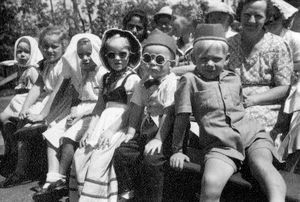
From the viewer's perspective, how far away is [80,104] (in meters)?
4.57

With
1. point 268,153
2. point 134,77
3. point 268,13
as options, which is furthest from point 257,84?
point 134,77

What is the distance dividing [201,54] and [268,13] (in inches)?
32.3

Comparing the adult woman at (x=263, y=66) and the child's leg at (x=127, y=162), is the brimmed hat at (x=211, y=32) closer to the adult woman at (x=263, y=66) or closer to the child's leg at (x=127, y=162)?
the adult woman at (x=263, y=66)

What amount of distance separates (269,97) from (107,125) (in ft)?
4.79


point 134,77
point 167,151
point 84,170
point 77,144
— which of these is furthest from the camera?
point 77,144

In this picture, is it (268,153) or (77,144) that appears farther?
(77,144)

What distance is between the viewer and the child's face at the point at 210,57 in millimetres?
2986

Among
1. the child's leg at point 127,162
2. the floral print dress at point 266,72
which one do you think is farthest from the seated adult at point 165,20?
the child's leg at point 127,162

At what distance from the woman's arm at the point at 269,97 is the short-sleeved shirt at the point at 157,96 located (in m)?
0.62

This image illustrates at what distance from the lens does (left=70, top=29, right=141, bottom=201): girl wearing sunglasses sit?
11.2 ft

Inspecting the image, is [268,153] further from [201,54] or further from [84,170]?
[84,170]

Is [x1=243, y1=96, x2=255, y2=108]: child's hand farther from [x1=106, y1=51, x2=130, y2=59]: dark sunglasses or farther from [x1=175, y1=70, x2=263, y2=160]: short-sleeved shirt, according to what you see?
[x1=106, y1=51, x2=130, y2=59]: dark sunglasses

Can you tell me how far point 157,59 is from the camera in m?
3.42

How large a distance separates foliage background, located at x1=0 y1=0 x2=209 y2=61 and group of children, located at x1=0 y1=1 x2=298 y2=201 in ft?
5.61
